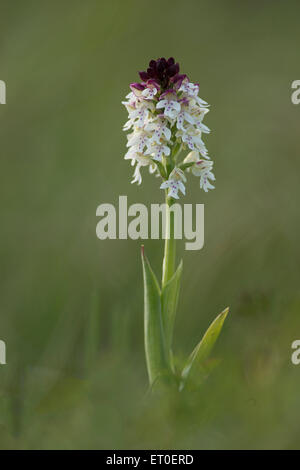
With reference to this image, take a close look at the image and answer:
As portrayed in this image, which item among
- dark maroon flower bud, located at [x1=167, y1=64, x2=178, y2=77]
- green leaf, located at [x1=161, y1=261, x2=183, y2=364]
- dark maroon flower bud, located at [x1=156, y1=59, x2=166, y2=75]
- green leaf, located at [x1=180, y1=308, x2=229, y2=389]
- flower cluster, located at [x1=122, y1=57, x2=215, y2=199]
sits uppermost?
dark maroon flower bud, located at [x1=156, y1=59, x2=166, y2=75]

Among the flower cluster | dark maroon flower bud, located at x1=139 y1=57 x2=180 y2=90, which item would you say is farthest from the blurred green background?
dark maroon flower bud, located at x1=139 y1=57 x2=180 y2=90

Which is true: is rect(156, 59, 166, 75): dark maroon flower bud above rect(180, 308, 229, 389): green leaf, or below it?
above

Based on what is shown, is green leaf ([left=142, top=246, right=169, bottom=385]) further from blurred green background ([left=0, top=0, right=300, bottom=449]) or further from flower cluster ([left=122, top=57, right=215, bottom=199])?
flower cluster ([left=122, top=57, right=215, bottom=199])

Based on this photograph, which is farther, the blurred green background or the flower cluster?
the flower cluster

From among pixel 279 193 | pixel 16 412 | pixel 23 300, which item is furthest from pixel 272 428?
pixel 279 193

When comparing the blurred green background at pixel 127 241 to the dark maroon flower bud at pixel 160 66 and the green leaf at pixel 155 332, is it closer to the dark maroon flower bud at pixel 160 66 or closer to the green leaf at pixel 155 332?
the green leaf at pixel 155 332

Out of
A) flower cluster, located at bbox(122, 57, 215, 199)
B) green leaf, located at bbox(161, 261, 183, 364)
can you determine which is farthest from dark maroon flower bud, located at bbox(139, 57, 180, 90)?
green leaf, located at bbox(161, 261, 183, 364)
